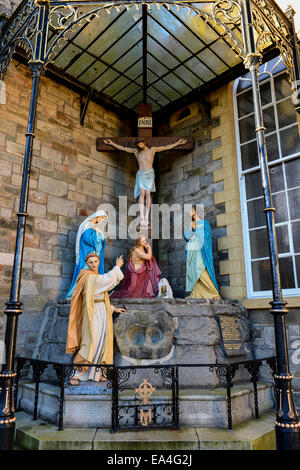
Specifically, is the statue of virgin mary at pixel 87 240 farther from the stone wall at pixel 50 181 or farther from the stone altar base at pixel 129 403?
the stone altar base at pixel 129 403

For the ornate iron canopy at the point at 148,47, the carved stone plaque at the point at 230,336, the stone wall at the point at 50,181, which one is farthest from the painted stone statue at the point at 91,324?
the ornate iron canopy at the point at 148,47

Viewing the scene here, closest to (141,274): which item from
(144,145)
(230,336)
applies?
(230,336)

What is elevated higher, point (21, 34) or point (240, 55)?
point (21, 34)

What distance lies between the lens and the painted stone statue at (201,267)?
18.5ft

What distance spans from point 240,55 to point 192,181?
129 inches

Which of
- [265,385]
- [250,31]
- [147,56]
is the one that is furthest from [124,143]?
[265,385]

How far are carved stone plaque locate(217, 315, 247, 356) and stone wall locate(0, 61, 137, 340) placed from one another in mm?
2970

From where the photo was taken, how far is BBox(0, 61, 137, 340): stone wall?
18.1 ft

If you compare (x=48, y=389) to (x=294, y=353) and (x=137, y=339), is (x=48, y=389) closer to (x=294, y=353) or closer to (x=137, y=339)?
(x=137, y=339)

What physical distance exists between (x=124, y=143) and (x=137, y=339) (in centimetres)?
413

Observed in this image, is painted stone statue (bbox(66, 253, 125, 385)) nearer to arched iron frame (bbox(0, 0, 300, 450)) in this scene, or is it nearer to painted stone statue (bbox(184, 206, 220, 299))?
arched iron frame (bbox(0, 0, 300, 450))

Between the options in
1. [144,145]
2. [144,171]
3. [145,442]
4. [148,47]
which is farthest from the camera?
[144,145]

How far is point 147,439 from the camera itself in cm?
307

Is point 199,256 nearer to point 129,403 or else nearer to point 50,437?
point 129,403
